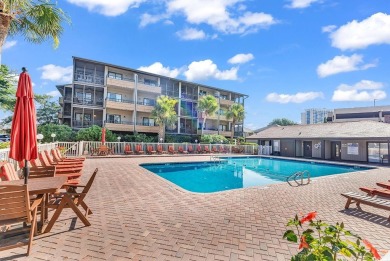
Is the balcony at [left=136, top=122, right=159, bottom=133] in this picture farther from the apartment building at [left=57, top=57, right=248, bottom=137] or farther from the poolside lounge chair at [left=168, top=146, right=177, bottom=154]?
the poolside lounge chair at [left=168, top=146, right=177, bottom=154]

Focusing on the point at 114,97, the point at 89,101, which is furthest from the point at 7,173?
the point at 114,97

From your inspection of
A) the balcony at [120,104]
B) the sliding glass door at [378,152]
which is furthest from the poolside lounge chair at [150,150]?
the sliding glass door at [378,152]

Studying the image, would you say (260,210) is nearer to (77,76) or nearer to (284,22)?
(284,22)

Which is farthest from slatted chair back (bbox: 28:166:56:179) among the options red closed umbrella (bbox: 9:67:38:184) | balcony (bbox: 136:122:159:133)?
balcony (bbox: 136:122:159:133)

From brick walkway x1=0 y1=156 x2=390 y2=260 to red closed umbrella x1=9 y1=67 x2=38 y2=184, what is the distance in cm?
154

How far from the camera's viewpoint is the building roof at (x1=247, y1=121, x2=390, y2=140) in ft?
70.9

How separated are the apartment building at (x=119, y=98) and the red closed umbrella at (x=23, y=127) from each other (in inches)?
964

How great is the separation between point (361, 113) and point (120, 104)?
62.0 m

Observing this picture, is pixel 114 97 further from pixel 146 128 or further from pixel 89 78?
pixel 146 128

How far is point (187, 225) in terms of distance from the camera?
4.79m

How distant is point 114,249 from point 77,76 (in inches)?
1201

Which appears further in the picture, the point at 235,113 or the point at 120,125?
the point at 235,113

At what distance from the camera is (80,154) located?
1986 cm

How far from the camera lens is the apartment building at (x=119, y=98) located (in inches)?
1188
